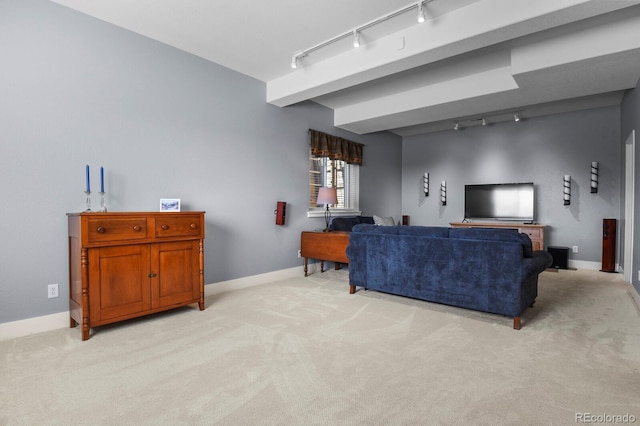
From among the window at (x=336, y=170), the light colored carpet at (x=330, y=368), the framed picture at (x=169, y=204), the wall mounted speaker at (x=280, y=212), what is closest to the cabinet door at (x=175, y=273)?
the light colored carpet at (x=330, y=368)

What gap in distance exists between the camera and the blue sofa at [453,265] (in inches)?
109

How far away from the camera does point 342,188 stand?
597cm

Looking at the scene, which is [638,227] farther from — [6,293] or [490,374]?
[6,293]

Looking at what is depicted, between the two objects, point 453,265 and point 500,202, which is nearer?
A: point 453,265

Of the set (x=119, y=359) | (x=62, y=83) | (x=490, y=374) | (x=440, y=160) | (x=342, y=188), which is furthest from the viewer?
(x=440, y=160)

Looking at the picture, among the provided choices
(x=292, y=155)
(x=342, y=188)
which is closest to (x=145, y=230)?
(x=292, y=155)

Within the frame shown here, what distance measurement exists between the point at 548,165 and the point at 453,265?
13.7 feet

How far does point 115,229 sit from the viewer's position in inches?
104

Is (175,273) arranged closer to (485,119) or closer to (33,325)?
(33,325)

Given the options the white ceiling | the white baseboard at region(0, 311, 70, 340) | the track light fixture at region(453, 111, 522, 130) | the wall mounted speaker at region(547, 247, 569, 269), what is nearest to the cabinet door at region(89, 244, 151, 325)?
the white baseboard at region(0, 311, 70, 340)

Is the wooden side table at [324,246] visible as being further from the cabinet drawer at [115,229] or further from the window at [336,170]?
the cabinet drawer at [115,229]

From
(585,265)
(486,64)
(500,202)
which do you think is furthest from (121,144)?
(585,265)

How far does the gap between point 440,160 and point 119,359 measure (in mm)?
6635

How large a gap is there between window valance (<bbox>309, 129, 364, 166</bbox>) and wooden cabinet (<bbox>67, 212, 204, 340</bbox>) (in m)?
2.52
